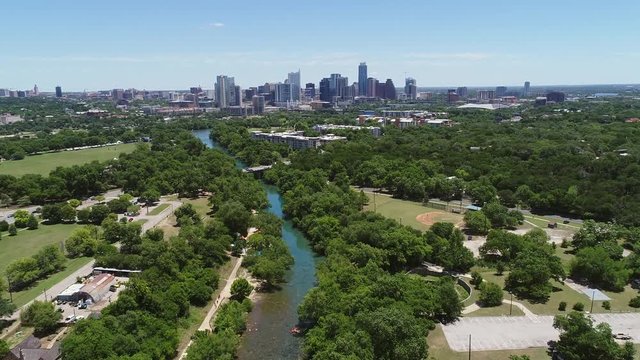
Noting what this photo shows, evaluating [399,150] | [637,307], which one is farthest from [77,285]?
[399,150]

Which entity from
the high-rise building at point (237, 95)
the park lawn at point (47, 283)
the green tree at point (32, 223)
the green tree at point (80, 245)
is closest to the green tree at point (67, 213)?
the green tree at point (32, 223)

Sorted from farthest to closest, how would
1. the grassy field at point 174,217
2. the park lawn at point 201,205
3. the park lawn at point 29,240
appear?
the park lawn at point 201,205
the grassy field at point 174,217
the park lawn at point 29,240

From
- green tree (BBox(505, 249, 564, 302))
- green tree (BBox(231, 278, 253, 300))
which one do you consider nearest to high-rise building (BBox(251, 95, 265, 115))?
green tree (BBox(231, 278, 253, 300))

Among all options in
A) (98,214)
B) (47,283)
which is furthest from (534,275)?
(98,214)

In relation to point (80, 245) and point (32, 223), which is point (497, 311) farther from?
point (32, 223)

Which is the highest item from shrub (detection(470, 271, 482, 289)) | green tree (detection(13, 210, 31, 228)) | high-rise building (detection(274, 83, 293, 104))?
high-rise building (detection(274, 83, 293, 104))

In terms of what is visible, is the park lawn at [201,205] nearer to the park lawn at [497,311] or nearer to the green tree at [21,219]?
the green tree at [21,219]

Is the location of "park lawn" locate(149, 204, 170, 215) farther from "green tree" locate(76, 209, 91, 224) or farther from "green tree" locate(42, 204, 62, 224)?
"green tree" locate(42, 204, 62, 224)
